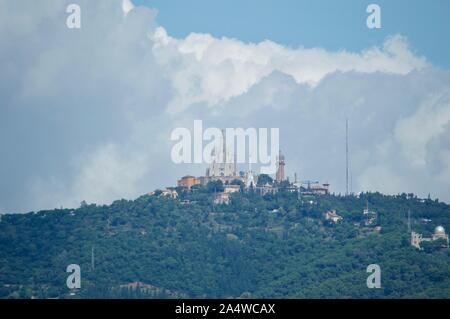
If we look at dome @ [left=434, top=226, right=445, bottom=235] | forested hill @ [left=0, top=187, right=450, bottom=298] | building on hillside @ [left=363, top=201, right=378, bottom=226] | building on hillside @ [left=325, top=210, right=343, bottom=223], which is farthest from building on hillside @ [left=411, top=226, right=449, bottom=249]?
building on hillside @ [left=325, top=210, right=343, bottom=223]

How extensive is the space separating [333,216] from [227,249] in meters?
15.5

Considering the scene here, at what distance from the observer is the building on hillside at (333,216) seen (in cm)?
10769

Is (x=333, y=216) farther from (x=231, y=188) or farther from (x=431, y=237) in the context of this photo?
(x=431, y=237)

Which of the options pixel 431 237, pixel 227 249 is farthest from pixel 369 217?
pixel 227 249

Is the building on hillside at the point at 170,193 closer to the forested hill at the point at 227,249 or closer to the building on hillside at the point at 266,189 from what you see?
the forested hill at the point at 227,249

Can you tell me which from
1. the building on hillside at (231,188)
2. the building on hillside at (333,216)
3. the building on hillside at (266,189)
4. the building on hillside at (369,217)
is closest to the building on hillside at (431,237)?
the building on hillside at (369,217)

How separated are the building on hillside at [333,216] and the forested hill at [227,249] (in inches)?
20.6

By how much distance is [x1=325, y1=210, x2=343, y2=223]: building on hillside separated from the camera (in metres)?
108
